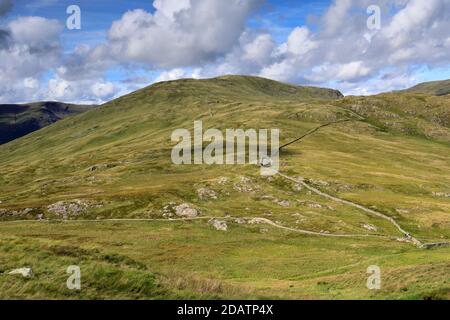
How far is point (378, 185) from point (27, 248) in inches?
5319

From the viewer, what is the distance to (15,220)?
375ft

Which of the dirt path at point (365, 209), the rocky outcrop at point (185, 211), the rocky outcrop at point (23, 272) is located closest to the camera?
the rocky outcrop at point (23, 272)

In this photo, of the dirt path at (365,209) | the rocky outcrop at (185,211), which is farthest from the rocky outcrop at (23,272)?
the rocky outcrop at (185,211)

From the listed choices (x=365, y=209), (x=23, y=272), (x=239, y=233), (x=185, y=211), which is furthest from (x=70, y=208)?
(x=23, y=272)

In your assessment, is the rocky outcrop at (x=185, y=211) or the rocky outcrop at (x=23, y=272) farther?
the rocky outcrop at (x=185, y=211)

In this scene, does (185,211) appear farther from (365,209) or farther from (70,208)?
(365,209)

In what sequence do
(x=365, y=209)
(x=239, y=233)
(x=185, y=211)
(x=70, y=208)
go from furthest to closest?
(x=365, y=209)
(x=70, y=208)
(x=185, y=211)
(x=239, y=233)

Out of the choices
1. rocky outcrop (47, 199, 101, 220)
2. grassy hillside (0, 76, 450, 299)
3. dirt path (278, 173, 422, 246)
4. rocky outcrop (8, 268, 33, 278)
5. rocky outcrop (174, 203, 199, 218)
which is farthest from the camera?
rocky outcrop (47, 199, 101, 220)

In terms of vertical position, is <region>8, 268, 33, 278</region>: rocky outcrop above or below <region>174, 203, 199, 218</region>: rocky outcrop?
above

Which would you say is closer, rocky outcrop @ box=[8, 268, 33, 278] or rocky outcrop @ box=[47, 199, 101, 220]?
rocky outcrop @ box=[8, 268, 33, 278]

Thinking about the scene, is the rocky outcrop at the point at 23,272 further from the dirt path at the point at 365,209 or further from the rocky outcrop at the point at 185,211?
the rocky outcrop at the point at 185,211

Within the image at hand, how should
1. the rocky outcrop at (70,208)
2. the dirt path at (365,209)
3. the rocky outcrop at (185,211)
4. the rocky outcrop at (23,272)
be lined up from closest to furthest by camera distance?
the rocky outcrop at (23,272) < the dirt path at (365,209) < the rocky outcrop at (185,211) < the rocky outcrop at (70,208)

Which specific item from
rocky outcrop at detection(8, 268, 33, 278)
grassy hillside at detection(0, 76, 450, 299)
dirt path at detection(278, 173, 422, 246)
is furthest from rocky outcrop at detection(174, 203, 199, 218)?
rocky outcrop at detection(8, 268, 33, 278)

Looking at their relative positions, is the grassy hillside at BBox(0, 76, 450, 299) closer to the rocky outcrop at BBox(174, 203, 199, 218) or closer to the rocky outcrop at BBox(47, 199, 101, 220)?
the rocky outcrop at BBox(47, 199, 101, 220)
